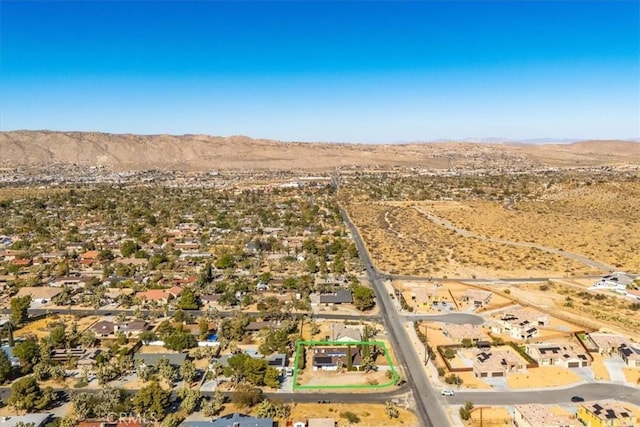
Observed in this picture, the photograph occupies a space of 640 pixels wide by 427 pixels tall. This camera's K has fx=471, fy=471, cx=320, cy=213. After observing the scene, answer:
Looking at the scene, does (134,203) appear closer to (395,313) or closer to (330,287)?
(330,287)

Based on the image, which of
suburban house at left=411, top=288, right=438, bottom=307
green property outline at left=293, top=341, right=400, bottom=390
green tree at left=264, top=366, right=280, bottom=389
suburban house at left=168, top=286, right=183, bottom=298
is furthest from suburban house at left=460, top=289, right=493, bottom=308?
suburban house at left=168, top=286, right=183, bottom=298

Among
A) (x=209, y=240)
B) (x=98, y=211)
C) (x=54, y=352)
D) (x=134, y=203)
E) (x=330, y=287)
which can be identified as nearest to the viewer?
(x=54, y=352)

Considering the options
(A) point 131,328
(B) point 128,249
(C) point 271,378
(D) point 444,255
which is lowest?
(D) point 444,255

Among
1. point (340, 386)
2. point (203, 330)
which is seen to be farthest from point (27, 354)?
point (340, 386)

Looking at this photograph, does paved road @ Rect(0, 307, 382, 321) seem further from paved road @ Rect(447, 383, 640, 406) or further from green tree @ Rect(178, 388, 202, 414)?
green tree @ Rect(178, 388, 202, 414)

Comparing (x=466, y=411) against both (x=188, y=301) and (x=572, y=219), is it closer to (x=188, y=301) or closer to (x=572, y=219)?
(x=188, y=301)

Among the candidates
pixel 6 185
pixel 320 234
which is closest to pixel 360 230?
pixel 320 234
